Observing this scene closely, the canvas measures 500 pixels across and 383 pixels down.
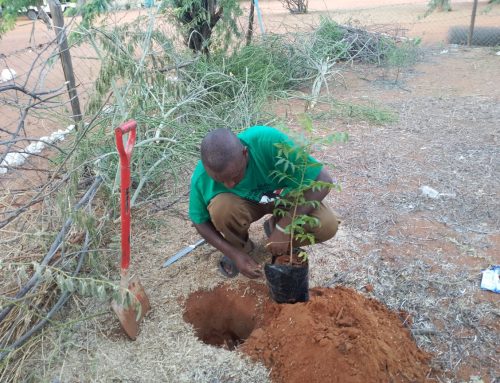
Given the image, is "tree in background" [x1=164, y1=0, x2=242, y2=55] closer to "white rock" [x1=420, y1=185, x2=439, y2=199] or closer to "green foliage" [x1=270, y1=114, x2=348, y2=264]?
"white rock" [x1=420, y1=185, x2=439, y2=199]

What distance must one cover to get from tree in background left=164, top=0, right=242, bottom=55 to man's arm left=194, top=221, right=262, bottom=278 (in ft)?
11.0

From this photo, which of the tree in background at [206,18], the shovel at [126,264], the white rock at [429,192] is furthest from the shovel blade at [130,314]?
the tree in background at [206,18]

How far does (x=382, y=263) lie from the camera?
254 centimetres

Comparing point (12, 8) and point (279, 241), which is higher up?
point (12, 8)

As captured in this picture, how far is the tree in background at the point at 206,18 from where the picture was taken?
202 inches

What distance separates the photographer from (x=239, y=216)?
7.74ft

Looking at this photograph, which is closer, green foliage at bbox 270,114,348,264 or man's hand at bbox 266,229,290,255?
green foliage at bbox 270,114,348,264

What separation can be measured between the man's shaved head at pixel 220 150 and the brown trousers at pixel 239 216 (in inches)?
15.6

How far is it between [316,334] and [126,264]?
2.92 feet

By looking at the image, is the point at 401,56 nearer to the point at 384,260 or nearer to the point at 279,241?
the point at 384,260

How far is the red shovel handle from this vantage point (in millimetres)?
1710

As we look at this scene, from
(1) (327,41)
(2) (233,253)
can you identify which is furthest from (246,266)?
(1) (327,41)

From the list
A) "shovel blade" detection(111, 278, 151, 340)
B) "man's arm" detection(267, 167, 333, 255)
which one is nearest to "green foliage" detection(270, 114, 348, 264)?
"man's arm" detection(267, 167, 333, 255)

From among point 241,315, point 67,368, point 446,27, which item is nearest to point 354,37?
point 446,27
